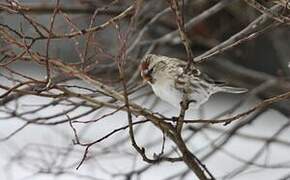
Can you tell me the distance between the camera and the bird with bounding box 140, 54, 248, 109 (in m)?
2.95

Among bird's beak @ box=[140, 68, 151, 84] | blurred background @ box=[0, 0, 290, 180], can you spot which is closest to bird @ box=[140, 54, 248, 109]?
bird's beak @ box=[140, 68, 151, 84]

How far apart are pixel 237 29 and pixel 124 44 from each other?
4764mm

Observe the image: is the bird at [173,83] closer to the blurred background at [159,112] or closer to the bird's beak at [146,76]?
the bird's beak at [146,76]

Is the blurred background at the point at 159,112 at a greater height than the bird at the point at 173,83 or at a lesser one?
greater

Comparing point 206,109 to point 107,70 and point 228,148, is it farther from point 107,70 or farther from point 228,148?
point 107,70

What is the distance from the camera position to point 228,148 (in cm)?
670

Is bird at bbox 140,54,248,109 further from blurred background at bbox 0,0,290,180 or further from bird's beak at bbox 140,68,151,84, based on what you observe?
blurred background at bbox 0,0,290,180

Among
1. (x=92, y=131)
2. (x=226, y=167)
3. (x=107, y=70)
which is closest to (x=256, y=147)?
(x=226, y=167)

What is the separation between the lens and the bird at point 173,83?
2949 millimetres

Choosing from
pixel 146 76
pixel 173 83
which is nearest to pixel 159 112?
pixel 146 76

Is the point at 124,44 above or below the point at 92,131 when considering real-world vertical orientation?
below

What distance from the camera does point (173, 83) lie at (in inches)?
116

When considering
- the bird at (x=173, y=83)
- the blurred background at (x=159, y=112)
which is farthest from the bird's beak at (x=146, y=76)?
the blurred background at (x=159, y=112)

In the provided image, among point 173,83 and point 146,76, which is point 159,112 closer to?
point 146,76
